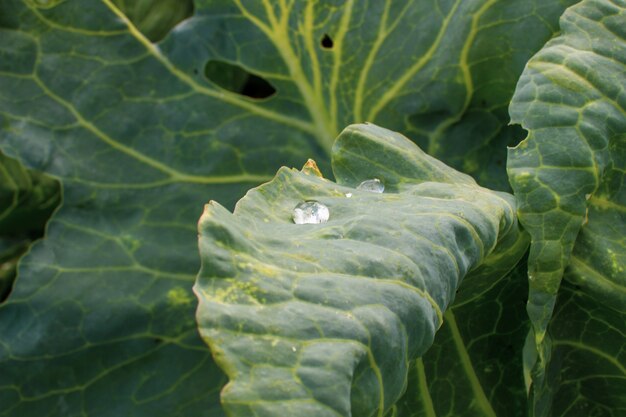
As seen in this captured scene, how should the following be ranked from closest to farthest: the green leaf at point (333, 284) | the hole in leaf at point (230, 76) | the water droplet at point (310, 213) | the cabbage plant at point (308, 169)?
the green leaf at point (333, 284)
the water droplet at point (310, 213)
the cabbage plant at point (308, 169)
the hole in leaf at point (230, 76)

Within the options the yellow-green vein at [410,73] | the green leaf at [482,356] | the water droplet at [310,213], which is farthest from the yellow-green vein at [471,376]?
the yellow-green vein at [410,73]

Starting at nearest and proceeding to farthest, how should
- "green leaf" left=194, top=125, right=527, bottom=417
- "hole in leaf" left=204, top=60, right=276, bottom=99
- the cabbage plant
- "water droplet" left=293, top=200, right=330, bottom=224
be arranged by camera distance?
"green leaf" left=194, top=125, right=527, bottom=417 → "water droplet" left=293, top=200, right=330, bottom=224 → the cabbage plant → "hole in leaf" left=204, top=60, right=276, bottom=99

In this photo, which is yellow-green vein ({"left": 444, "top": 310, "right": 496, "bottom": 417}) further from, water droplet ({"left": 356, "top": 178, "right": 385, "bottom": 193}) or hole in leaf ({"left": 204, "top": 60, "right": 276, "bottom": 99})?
hole in leaf ({"left": 204, "top": 60, "right": 276, "bottom": 99})

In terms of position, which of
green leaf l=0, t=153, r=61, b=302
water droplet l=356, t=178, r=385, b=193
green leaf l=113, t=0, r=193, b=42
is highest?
green leaf l=113, t=0, r=193, b=42

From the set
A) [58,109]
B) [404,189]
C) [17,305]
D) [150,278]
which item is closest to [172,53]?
[58,109]

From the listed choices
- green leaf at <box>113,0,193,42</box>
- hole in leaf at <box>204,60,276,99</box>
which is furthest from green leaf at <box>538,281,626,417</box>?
green leaf at <box>113,0,193,42</box>

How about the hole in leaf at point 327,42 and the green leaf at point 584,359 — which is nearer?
the green leaf at point 584,359

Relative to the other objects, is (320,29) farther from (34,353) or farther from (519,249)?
(34,353)

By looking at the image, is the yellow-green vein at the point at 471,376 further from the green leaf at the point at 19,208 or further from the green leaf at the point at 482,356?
the green leaf at the point at 19,208
